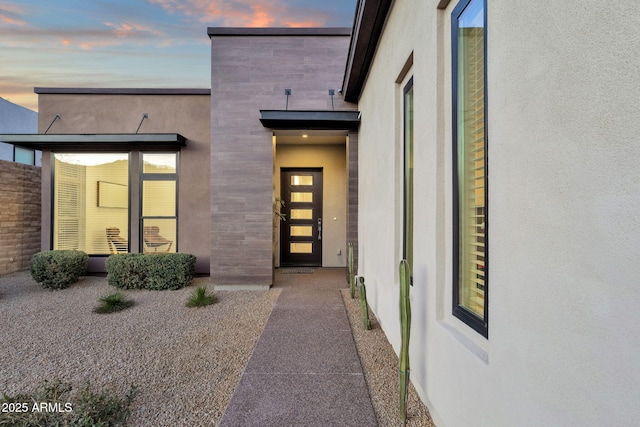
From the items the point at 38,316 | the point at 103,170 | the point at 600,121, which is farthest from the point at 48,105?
the point at 600,121

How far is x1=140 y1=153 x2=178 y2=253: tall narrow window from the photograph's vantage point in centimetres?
754

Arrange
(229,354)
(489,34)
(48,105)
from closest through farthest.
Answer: (489,34) < (229,354) < (48,105)

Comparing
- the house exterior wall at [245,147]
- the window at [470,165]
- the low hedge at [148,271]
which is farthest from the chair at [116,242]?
the window at [470,165]

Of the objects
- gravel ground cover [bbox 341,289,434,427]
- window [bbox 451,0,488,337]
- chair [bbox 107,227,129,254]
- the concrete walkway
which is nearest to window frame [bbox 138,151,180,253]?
chair [bbox 107,227,129,254]

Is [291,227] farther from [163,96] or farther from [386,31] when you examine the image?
[386,31]

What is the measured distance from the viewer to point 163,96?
7.52 meters

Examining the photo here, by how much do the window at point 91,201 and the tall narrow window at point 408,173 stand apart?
23.3ft

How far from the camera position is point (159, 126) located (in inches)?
298

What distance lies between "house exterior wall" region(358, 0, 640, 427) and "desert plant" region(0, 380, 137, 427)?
7.87 ft

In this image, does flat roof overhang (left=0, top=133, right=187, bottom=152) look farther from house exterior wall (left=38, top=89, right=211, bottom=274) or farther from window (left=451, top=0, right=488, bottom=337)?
window (left=451, top=0, right=488, bottom=337)

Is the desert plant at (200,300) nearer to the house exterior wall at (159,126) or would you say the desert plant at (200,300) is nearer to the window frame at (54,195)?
the house exterior wall at (159,126)

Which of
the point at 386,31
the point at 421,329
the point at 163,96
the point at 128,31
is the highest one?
the point at 128,31

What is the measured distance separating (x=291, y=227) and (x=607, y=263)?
7.71m

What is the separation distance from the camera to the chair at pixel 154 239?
7539mm
